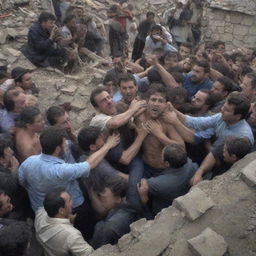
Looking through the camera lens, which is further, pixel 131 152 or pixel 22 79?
pixel 22 79

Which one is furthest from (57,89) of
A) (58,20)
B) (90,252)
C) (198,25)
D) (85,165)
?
(198,25)

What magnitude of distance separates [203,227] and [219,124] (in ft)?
A: 5.37

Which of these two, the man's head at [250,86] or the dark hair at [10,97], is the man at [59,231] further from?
the man's head at [250,86]

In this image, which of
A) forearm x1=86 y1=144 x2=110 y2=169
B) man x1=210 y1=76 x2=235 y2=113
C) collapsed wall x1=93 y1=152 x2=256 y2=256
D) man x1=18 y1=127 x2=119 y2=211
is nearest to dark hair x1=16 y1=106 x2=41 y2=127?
man x1=18 y1=127 x2=119 y2=211

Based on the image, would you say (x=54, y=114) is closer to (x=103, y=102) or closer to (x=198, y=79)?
(x=103, y=102)

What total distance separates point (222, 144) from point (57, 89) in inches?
168

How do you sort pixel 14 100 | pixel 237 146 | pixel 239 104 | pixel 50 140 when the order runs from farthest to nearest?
1. pixel 14 100
2. pixel 239 104
3. pixel 237 146
4. pixel 50 140

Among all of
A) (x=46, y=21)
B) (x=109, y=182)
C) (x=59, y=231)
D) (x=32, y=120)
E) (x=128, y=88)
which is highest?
(x=46, y=21)

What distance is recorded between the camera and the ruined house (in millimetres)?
11156

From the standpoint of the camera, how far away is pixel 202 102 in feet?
17.2

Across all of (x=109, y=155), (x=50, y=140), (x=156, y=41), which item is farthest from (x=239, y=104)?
(x=156, y=41)

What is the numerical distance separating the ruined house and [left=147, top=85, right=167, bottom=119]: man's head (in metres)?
7.81

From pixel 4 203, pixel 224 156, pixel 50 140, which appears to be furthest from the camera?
pixel 224 156

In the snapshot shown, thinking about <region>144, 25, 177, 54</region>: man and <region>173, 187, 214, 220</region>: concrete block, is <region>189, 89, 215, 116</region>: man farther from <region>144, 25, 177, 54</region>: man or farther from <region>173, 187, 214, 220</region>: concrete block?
<region>144, 25, 177, 54</region>: man
